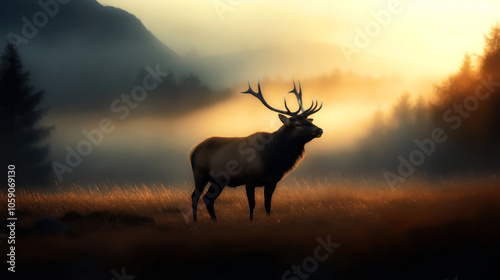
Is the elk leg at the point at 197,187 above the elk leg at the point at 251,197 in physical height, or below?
above

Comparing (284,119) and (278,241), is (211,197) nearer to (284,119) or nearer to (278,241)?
(284,119)

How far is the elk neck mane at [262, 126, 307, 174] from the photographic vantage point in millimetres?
11977

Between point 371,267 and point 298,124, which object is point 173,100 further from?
point 371,267

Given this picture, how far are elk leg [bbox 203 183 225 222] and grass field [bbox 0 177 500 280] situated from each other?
24cm

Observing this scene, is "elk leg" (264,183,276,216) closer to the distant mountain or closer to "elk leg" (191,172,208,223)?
"elk leg" (191,172,208,223)

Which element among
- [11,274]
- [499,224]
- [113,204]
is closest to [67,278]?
[11,274]

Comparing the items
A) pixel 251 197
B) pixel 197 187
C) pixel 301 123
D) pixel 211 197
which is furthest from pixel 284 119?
pixel 197 187

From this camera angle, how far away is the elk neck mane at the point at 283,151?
39.3ft

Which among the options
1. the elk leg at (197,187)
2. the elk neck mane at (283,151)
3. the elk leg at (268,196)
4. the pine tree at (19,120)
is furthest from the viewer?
the pine tree at (19,120)

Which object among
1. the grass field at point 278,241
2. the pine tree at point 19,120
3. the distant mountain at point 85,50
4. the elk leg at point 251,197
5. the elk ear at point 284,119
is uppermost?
the distant mountain at point 85,50

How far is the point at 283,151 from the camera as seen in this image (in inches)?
474

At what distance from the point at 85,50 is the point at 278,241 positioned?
50.1 metres

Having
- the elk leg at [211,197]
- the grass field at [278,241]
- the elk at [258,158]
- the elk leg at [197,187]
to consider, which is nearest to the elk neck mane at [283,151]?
the elk at [258,158]

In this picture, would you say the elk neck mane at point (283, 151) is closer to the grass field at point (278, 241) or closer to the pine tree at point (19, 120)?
the grass field at point (278, 241)
